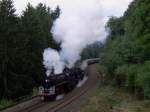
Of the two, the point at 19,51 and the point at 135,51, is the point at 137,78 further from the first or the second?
Answer: the point at 19,51

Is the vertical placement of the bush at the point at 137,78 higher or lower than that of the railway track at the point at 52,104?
higher

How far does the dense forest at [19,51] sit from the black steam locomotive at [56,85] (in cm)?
812

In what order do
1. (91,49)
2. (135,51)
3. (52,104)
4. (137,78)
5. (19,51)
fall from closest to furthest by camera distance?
(137,78) < (135,51) < (52,104) < (19,51) < (91,49)

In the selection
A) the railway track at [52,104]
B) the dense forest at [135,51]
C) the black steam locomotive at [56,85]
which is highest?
the dense forest at [135,51]

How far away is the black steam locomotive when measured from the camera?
4200cm

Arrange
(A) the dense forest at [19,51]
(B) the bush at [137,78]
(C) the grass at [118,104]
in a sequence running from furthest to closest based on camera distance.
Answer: (A) the dense forest at [19,51] → (B) the bush at [137,78] → (C) the grass at [118,104]

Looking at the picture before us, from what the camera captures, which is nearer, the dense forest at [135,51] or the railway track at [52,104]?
the dense forest at [135,51]

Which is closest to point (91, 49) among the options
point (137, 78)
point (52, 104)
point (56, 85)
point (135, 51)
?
point (56, 85)

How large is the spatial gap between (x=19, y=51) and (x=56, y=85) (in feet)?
43.9

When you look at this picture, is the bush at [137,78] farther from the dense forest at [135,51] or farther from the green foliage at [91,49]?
the green foliage at [91,49]

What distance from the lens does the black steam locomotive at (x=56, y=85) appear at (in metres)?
42.0

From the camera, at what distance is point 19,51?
5422cm

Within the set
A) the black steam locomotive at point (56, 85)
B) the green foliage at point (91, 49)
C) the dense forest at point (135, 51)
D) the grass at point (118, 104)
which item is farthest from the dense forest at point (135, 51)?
the green foliage at point (91, 49)

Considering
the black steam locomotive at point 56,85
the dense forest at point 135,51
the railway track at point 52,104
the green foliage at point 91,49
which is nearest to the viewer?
the dense forest at point 135,51
